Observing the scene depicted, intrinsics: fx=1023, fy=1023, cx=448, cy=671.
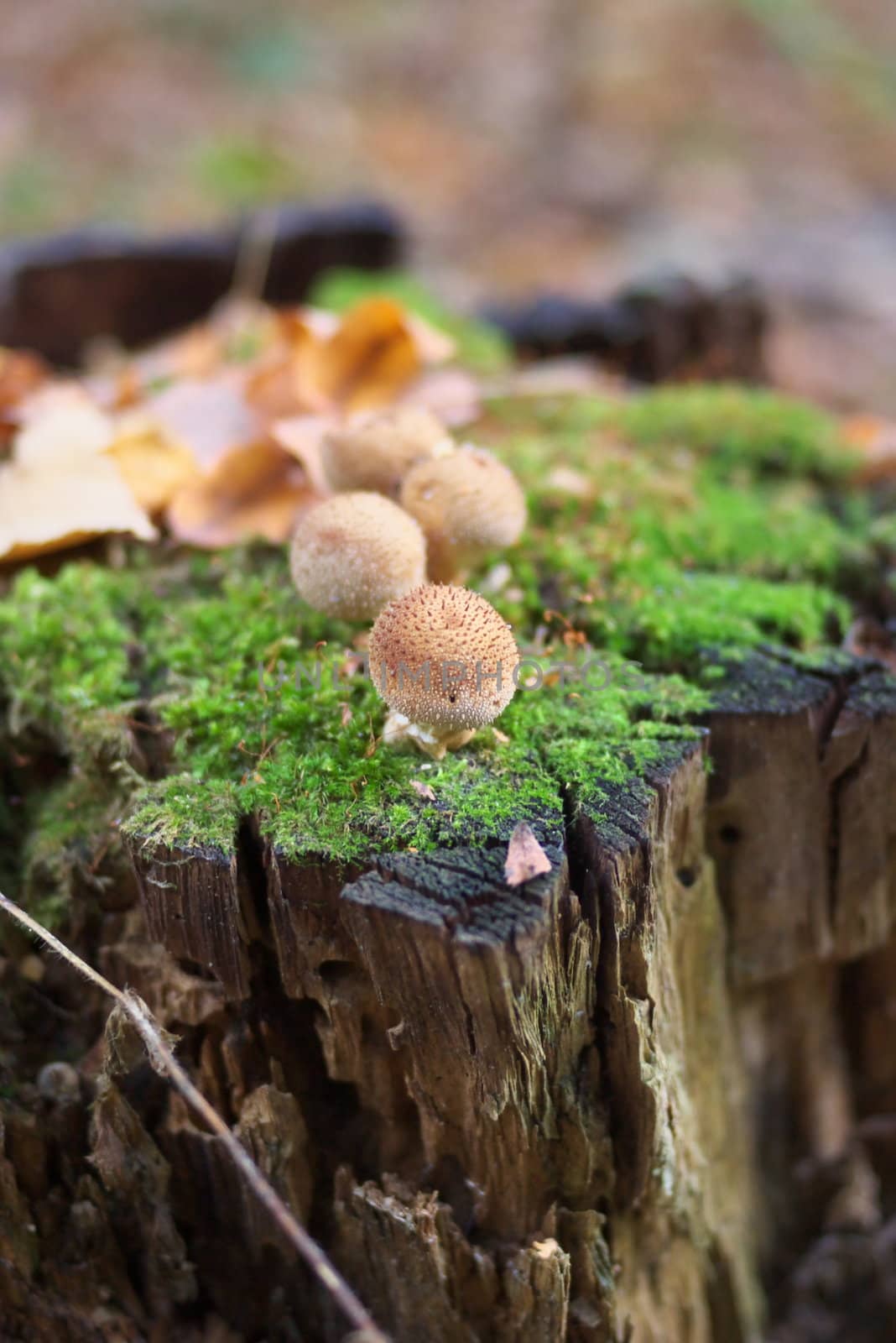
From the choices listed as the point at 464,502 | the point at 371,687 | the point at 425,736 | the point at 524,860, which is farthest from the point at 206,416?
the point at 524,860

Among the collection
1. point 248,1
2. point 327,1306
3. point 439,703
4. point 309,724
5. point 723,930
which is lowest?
point 327,1306

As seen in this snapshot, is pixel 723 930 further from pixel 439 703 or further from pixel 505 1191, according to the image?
pixel 439 703

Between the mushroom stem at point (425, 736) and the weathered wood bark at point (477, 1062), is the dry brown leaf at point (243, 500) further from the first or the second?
the weathered wood bark at point (477, 1062)

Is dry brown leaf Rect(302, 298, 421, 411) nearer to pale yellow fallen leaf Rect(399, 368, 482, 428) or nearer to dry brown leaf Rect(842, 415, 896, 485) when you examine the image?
pale yellow fallen leaf Rect(399, 368, 482, 428)

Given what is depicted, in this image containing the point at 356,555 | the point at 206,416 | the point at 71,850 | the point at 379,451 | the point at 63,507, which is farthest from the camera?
the point at 206,416

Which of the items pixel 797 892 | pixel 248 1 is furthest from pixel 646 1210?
pixel 248 1

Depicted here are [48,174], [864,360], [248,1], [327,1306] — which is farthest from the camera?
[248,1]

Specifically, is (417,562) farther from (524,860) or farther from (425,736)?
(524,860)
